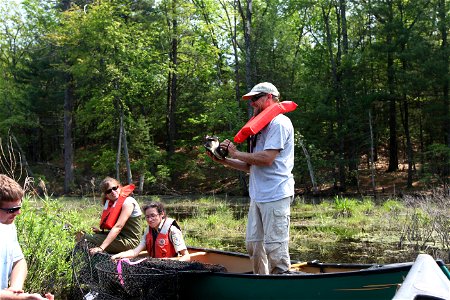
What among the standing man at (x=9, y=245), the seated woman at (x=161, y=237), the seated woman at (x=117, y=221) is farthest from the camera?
the seated woman at (x=117, y=221)

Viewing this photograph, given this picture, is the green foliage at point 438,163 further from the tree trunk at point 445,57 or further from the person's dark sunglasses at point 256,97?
the person's dark sunglasses at point 256,97

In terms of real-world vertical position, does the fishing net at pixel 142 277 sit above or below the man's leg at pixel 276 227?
below

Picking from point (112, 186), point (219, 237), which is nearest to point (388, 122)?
point (219, 237)

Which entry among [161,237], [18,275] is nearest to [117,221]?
[161,237]

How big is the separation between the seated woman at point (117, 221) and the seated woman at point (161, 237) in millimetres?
368

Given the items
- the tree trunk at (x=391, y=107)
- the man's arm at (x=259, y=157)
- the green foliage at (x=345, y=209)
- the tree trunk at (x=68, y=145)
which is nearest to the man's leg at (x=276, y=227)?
the man's arm at (x=259, y=157)

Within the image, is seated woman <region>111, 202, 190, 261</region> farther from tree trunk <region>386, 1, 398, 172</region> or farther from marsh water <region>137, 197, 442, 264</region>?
tree trunk <region>386, 1, 398, 172</region>

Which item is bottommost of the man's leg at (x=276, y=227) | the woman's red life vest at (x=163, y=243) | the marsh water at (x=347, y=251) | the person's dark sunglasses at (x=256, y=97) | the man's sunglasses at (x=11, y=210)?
the marsh water at (x=347, y=251)

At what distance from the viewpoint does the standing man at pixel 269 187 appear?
4.48 meters

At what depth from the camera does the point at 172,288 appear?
5191mm

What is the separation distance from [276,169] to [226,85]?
2228 cm

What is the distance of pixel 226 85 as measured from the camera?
26.6 m

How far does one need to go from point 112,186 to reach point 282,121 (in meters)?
2.35

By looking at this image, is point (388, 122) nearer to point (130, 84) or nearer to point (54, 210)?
point (130, 84)
